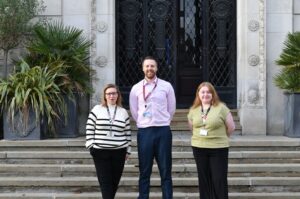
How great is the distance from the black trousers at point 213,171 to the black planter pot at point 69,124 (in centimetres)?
344

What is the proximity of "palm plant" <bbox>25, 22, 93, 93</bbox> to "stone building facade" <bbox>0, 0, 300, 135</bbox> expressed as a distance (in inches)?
23.2

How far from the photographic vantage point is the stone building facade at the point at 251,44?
10.5 m

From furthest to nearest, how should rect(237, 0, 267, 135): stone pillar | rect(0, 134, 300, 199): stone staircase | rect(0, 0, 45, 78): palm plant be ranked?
rect(237, 0, 267, 135): stone pillar → rect(0, 0, 45, 78): palm plant → rect(0, 134, 300, 199): stone staircase

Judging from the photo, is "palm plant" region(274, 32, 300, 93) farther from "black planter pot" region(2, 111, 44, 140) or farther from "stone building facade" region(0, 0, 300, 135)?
"black planter pot" region(2, 111, 44, 140)

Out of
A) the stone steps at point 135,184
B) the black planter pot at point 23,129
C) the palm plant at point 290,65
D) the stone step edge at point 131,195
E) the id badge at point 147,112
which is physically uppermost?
the palm plant at point 290,65

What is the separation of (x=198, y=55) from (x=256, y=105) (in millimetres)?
1712

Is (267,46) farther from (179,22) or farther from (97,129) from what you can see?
(97,129)

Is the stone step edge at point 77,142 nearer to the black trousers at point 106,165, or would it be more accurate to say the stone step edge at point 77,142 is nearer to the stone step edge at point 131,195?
the stone step edge at point 131,195

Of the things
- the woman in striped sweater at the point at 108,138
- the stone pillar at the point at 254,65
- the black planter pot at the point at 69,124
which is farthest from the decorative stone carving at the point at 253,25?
the woman in striped sweater at the point at 108,138

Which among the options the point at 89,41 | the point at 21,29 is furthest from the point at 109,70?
the point at 21,29

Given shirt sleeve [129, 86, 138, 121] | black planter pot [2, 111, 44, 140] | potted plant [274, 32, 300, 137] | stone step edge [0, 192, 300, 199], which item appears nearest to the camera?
shirt sleeve [129, 86, 138, 121]

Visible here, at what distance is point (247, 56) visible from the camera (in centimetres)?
1048

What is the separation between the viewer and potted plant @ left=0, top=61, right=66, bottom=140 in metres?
9.02

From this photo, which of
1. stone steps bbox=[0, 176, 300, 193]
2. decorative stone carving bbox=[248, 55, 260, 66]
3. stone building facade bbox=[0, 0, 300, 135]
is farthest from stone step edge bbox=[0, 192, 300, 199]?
decorative stone carving bbox=[248, 55, 260, 66]
